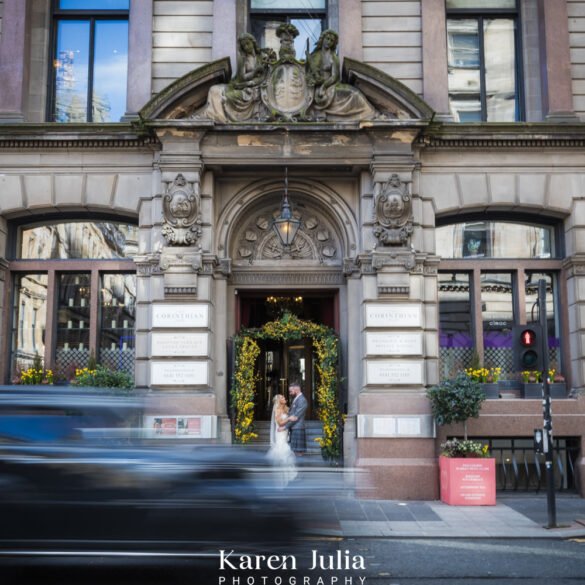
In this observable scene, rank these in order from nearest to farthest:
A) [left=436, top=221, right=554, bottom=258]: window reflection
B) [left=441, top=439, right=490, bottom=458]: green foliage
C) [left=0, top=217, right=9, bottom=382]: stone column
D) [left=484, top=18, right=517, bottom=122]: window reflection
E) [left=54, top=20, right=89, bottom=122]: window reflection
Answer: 1. [left=441, top=439, right=490, bottom=458]: green foliage
2. [left=0, top=217, right=9, bottom=382]: stone column
3. [left=436, top=221, right=554, bottom=258]: window reflection
4. [left=484, top=18, right=517, bottom=122]: window reflection
5. [left=54, top=20, right=89, bottom=122]: window reflection

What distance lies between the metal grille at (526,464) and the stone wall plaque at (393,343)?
2517 mm

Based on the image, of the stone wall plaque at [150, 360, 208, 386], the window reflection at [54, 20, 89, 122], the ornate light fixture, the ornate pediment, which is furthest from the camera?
the window reflection at [54, 20, 89, 122]

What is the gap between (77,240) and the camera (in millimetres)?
17047

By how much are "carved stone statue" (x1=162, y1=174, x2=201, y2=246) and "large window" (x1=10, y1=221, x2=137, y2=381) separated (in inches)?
66.9

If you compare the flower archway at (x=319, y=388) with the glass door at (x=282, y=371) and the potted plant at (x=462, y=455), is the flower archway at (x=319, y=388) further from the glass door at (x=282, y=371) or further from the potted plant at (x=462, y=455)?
the potted plant at (x=462, y=455)

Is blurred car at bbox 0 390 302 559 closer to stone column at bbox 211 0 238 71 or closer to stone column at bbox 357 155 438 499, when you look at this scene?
stone column at bbox 357 155 438 499

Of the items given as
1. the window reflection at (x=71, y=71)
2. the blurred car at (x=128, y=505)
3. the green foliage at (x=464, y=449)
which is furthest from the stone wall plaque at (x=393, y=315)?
the blurred car at (x=128, y=505)

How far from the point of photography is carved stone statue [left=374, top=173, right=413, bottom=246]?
15.5 metres

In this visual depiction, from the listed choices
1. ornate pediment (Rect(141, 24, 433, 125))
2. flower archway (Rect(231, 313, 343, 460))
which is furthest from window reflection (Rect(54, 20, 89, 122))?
flower archway (Rect(231, 313, 343, 460))

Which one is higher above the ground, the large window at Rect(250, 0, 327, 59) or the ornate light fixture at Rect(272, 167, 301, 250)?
the large window at Rect(250, 0, 327, 59)

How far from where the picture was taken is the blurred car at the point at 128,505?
260 inches

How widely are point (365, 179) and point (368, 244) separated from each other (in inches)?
57.8

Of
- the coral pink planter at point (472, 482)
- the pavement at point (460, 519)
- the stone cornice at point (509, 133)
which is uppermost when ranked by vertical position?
the stone cornice at point (509, 133)

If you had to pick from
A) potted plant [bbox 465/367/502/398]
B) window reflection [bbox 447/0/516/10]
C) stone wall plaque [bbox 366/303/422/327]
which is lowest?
potted plant [bbox 465/367/502/398]
